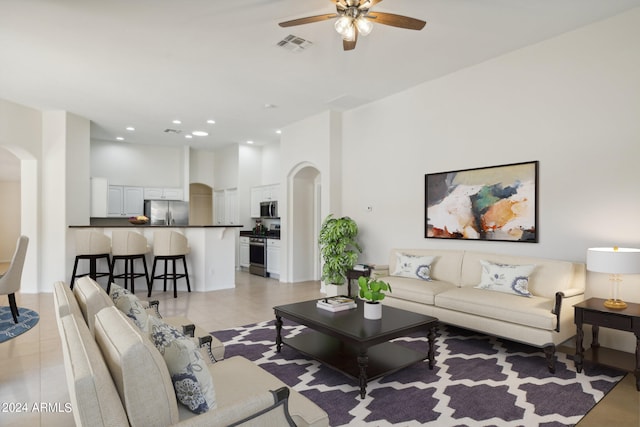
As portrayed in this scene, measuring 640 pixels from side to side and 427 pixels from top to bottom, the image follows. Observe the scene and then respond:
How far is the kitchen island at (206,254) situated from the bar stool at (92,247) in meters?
0.43

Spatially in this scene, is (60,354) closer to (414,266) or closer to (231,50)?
(231,50)

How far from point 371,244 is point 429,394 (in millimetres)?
3366

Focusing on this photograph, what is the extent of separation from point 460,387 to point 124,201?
816cm

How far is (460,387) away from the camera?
2799mm

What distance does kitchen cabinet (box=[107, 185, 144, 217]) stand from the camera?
27.5 feet

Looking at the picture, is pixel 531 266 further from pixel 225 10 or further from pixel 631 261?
pixel 225 10

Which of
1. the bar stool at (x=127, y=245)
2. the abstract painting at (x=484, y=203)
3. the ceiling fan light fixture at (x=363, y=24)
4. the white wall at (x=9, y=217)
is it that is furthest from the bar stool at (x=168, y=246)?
the white wall at (x=9, y=217)

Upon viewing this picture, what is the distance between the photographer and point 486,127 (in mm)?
4457

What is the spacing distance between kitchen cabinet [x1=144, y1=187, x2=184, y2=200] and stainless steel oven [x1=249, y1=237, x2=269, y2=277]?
2.27 metres

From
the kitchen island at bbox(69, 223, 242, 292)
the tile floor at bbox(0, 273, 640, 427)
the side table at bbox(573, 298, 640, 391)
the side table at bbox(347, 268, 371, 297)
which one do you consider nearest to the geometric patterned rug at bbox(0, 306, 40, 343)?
the tile floor at bbox(0, 273, 640, 427)

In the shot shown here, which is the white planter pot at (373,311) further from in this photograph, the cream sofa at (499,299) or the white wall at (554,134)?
the white wall at (554,134)

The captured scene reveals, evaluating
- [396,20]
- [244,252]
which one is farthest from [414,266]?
[244,252]

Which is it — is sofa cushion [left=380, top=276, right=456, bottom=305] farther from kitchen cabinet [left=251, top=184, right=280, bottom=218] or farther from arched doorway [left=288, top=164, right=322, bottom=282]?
kitchen cabinet [left=251, top=184, right=280, bottom=218]

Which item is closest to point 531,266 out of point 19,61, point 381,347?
point 381,347
